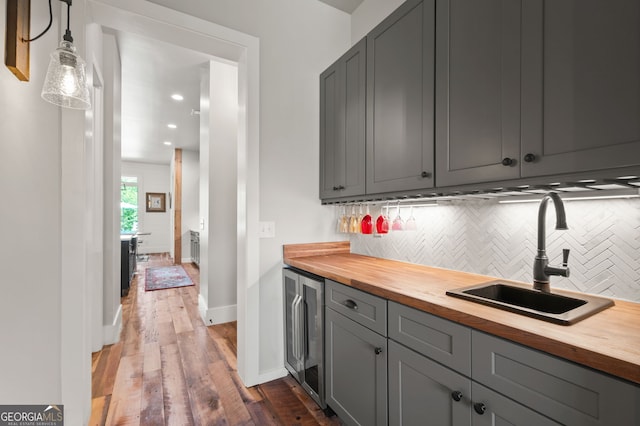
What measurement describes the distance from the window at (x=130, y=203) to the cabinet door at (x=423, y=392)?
402 inches

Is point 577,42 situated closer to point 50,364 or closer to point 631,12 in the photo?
point 631,12

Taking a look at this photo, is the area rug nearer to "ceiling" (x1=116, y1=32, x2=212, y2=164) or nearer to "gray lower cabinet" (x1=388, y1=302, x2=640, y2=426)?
"ceiling" (x1=116, y1=32, x2=212, y2=164)

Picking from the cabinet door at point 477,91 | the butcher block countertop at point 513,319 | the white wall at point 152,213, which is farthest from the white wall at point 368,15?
the white wall at point 152,213

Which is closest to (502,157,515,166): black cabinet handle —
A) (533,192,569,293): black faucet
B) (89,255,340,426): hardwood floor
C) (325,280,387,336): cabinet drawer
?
(533,192,569,293): black faucet

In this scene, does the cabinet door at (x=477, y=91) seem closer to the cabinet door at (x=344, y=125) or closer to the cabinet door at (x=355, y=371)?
the cabinet door at (x=344, y=125)

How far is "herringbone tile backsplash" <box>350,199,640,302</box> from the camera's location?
1.15 meters

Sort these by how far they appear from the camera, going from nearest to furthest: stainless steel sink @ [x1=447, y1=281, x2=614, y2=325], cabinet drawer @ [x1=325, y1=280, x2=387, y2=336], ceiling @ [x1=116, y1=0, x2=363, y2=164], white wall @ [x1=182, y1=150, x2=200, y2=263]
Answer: stainless steel sink @ [x1=447, y1=281, x2=614, y2=325] → cabinet drawer @ [x1=325, y1=280, x2=387, y2=336] → ceiling @ [x1=116, y1=0, x2=363, y2=164] → white wall @ [x1=182, y1=150, x2=200, y2=263]

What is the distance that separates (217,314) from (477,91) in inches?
132

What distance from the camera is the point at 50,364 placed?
1.49 metres

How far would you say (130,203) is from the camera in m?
9.60

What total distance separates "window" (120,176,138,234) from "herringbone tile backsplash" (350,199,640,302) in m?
9.92

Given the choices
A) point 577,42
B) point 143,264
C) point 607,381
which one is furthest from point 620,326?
point 143,264

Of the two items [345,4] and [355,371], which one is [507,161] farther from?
[345,4]

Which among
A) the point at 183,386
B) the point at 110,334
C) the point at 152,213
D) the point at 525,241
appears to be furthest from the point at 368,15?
the point at 152,213
